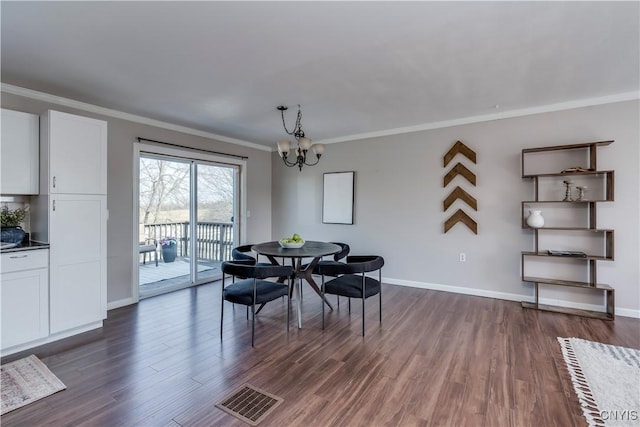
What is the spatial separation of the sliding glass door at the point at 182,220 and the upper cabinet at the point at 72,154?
0.96 m

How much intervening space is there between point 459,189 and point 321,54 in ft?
9.79

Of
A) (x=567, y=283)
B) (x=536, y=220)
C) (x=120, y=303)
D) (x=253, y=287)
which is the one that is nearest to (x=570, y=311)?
(x=567, y=283)

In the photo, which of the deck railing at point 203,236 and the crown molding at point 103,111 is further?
the deck railing at point 203,236

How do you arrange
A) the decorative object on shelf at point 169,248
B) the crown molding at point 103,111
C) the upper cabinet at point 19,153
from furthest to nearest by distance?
the decorative object on shelf at point 169,248 → the crown molding at point 103,111 → the upper cabinet at point 19,153

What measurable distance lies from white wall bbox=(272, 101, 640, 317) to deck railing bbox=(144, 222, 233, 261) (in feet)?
4.82

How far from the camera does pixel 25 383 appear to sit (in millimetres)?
2250

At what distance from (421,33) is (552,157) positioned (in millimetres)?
2868

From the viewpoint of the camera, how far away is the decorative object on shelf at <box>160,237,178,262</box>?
471cm

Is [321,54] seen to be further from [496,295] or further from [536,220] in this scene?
[496,295]

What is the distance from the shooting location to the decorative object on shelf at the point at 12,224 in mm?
2963

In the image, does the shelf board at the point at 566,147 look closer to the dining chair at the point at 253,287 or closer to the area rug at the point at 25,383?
the dining chair at the point at 253,287

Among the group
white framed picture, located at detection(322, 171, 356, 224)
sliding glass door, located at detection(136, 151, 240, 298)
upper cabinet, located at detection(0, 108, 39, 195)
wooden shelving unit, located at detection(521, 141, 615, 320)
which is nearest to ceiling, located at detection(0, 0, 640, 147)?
upper cabinet, located at detection(0, 108, 39, 195)

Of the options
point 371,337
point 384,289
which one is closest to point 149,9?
point 371,337

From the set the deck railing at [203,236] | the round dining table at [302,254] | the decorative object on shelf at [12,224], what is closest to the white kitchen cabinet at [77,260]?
the decorative object on shelf at [12,224]
